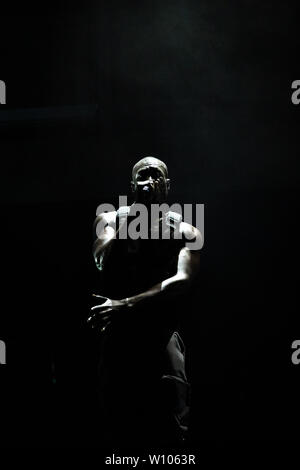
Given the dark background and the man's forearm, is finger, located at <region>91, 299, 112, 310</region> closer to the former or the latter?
the man's forearm

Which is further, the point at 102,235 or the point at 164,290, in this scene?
the point at 102,235

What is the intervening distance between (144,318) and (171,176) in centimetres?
137

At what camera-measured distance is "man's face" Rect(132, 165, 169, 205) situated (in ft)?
11.2

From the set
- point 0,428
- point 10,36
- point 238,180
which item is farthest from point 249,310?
point 10,36

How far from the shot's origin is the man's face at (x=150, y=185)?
343 cm

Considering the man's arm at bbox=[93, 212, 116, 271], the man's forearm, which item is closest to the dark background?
the man's arm at bbox=[93, 212, 116, 271]

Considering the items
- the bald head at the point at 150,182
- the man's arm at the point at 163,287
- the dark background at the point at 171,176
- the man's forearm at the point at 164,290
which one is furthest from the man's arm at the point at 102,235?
the dark background at the point at 171,176

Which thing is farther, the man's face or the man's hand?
the man's face

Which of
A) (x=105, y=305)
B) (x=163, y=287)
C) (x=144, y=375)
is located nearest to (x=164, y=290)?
(x=163, y=287)

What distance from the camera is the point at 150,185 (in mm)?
3428

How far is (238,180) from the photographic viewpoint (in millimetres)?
4301

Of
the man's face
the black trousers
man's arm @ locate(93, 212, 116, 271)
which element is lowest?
the black trousers

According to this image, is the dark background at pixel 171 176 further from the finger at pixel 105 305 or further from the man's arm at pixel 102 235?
the finger at pixel 105 305

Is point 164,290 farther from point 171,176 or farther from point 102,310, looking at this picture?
point 171,176
